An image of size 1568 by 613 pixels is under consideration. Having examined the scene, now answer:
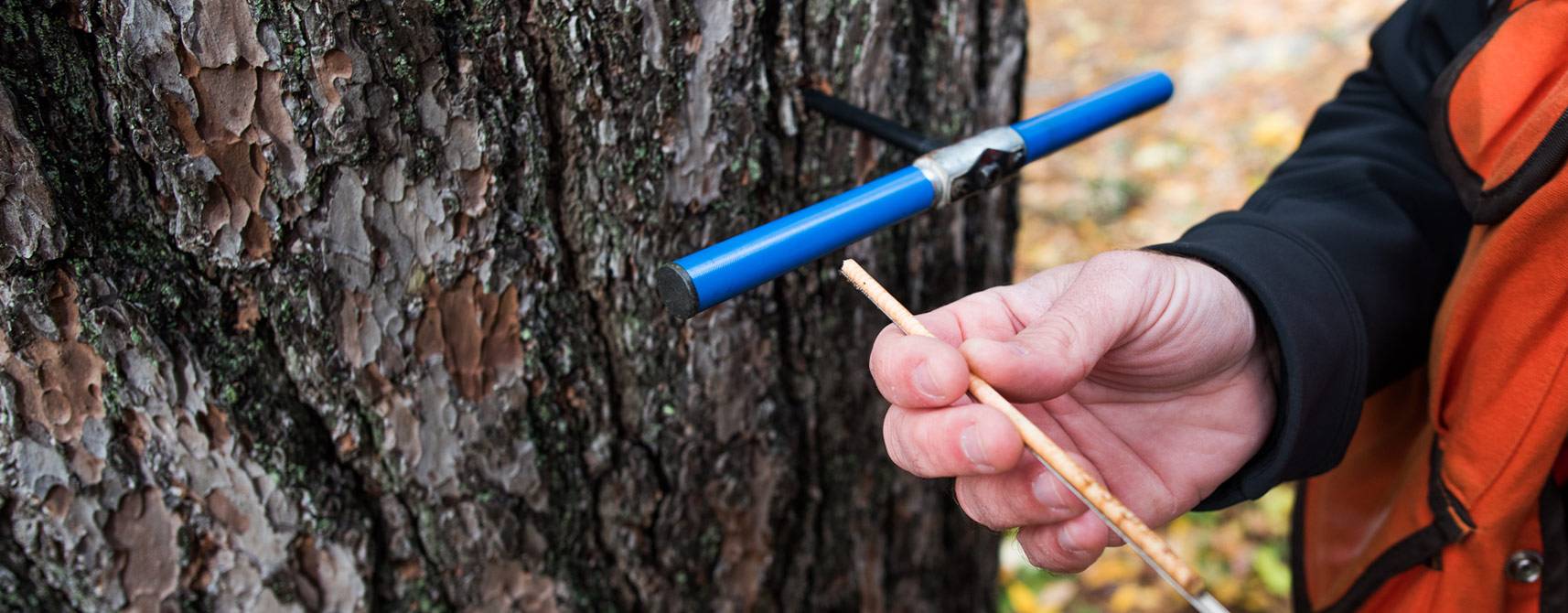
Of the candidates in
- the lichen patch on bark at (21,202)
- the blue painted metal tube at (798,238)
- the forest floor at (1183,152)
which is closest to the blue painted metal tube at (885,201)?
the blue painted metal tube at (798,238)

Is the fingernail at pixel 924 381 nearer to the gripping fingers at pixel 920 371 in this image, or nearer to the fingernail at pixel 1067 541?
the gripping fingers at pixel 920 371

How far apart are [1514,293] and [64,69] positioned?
1603mm

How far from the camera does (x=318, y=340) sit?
121cm

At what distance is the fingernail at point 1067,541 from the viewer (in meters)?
1.00

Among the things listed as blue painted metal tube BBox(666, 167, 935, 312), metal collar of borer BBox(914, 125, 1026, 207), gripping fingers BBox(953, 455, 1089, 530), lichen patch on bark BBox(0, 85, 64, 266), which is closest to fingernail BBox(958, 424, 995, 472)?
gripping fingers BBox(953, 455, 1089, 530)

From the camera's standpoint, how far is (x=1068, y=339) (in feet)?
3.05

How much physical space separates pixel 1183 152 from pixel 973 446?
3823mm

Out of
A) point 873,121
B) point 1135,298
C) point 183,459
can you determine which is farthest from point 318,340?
point 1135,298

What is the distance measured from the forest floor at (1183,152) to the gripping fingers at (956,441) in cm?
195

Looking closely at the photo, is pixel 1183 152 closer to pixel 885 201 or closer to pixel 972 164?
pixel 972 164

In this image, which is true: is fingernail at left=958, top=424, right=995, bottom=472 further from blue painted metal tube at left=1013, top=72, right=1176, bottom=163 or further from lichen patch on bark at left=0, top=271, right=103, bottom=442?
lichen patch on bark at left=0, top=271, right=103, bottom=442

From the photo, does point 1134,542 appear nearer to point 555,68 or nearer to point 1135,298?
point 1135,298

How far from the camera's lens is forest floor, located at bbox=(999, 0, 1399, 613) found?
2756mm

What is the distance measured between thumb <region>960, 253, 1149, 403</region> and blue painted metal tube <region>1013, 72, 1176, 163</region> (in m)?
0.27
